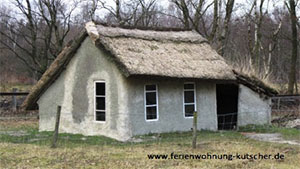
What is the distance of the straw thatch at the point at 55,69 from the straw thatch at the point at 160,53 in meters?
1.04

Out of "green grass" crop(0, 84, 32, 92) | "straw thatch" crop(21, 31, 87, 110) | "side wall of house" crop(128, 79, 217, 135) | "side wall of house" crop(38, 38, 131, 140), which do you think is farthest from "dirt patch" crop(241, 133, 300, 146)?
"green grass" crop(0, 84, 32, 92)

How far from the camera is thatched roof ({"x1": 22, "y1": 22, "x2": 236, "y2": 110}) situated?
15453 millimetres

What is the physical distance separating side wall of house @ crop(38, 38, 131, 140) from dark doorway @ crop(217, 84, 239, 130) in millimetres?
6500

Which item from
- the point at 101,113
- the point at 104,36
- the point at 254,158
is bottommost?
the point at 254,158

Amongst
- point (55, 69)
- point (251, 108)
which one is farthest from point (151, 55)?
point (251, 108)

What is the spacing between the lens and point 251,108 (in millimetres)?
19547

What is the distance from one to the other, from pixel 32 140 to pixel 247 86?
1023 cm

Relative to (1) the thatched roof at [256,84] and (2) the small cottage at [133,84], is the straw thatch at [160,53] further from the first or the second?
(1) the thatched roof at [256,84]

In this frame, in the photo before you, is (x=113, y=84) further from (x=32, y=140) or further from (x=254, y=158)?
(x=254, y=158)

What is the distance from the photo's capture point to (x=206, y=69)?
17125 millimetres

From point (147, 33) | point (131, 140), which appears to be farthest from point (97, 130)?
point (147, 33)

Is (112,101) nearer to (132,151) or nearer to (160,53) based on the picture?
(160,53)

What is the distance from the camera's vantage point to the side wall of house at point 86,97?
1561cm

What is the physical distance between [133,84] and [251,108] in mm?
6902
